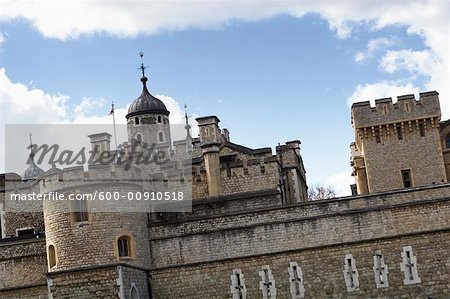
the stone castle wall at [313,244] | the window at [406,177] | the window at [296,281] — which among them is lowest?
the window at [296,281]

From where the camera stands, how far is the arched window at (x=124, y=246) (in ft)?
96.5

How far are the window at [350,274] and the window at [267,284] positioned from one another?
8.13 ft

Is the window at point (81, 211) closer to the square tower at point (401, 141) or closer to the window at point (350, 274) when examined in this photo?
the window at point (350, 274)

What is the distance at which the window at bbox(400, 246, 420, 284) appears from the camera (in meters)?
28.4

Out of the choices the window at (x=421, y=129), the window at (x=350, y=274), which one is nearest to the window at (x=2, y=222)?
the window at (x=350, y=274)

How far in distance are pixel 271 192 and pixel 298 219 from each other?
4866mm

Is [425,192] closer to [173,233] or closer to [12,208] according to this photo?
[173,233]

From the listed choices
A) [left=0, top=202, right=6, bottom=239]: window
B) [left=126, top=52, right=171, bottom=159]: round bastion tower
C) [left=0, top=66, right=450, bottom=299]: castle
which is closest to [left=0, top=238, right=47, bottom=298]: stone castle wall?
[left=0, top=66, right=450, bottom=299]: castle

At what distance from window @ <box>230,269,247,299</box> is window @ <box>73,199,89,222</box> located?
5440 millimetres

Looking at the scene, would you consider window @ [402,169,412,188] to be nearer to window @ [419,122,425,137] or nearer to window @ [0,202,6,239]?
window @ [419,122,425,137]

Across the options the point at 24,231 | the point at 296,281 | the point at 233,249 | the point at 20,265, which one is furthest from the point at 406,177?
the point at 24,231

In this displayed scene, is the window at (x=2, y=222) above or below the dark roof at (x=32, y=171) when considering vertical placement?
below

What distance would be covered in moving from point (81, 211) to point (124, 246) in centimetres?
193

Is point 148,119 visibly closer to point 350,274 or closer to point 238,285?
point 238,285
